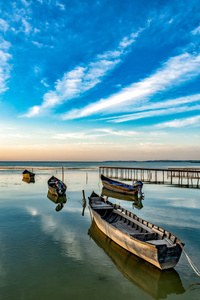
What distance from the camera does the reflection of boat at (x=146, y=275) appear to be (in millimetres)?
10062

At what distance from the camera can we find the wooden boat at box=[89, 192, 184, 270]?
10.9 metres

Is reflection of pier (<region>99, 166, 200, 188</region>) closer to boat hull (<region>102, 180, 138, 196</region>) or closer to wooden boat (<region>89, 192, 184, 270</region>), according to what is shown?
boat hull (<region>102, 180, 138, 196</region>)

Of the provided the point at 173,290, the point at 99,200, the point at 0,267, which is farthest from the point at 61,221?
the point at 173,290

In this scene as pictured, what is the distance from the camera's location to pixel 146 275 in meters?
11.1

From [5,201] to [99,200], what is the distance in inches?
576

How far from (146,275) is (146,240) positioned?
2.16 m

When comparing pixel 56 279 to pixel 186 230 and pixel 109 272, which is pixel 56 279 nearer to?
pixel 109 272

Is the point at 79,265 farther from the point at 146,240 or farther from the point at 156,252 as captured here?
the point at 156,252

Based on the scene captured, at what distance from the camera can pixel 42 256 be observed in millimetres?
13078

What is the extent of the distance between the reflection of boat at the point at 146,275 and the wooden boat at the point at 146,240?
0.34 metres

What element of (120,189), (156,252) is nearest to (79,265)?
(156,252)

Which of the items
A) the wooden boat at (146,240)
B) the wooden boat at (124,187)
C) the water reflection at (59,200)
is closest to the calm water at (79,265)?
the wooden boat at (146,240)

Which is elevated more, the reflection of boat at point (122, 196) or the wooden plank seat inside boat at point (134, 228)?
the wooden plank seat inside boat at point (134, 228)

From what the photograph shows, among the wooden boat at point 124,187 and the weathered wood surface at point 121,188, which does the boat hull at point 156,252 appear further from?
the weathered wood surface at point 121,188
